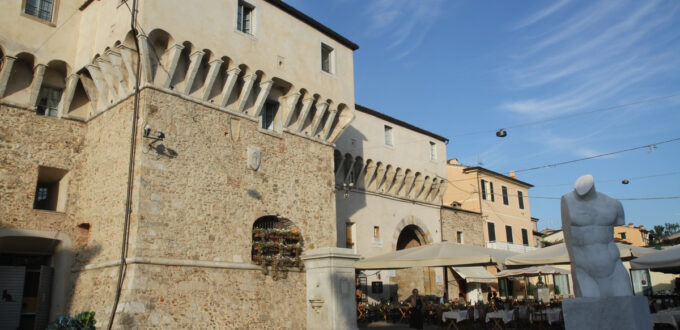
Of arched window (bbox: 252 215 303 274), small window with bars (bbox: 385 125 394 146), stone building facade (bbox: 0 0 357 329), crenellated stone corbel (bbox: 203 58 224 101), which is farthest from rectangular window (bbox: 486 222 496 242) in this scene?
crenellated stone corbel (bbox: 203 58 224 101)

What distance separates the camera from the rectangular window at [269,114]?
18188 mm

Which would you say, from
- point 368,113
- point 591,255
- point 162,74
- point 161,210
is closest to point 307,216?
point 161,210

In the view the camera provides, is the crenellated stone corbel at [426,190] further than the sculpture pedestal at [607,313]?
Yes

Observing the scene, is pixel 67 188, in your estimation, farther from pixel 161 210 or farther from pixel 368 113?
pixel 368 113

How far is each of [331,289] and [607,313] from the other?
21.0 feet

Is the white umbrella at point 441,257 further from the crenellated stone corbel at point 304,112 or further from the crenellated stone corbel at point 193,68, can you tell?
the crenellated stone corbel at point 193,68

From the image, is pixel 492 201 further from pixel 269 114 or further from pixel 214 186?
pixel 214 186

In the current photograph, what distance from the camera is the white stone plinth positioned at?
1216 cm

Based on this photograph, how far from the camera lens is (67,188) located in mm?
16219

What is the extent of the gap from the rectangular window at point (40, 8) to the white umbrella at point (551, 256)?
16.8 m

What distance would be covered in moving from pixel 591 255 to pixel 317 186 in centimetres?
1202

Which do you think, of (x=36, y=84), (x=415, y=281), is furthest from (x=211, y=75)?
(x=415, y=281)

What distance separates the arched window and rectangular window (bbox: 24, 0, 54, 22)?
964 centimetres

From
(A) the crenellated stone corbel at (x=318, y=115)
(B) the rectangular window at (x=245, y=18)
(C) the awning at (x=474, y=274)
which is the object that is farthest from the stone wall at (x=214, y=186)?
(C) the awning at (x=474, y=274)
